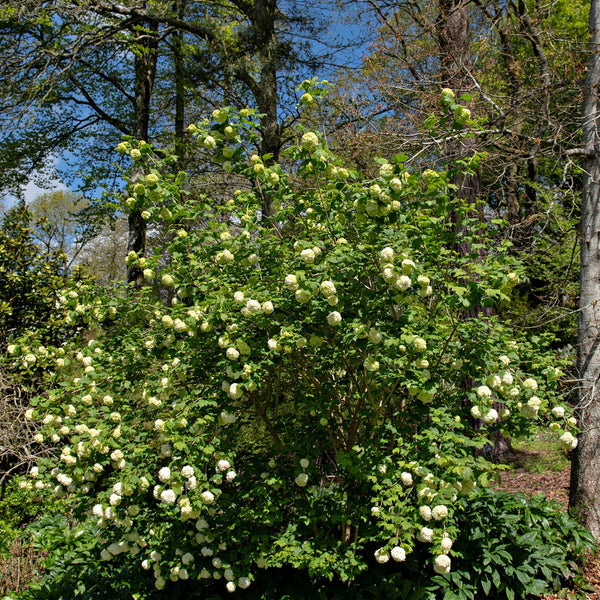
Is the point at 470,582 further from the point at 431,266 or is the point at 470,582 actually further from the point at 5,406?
the point at 5,406

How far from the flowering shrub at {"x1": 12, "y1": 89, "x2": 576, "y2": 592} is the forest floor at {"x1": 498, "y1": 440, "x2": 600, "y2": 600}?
3068 mm

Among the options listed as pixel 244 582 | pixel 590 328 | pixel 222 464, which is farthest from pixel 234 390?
pixel 590 328

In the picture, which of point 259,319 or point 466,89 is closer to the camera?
point 259,319

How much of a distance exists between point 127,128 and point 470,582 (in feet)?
38.4

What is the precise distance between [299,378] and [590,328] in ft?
8.86

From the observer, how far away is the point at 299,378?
3.88 m

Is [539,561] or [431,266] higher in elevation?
[431,266]

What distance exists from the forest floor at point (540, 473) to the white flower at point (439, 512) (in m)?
3.44

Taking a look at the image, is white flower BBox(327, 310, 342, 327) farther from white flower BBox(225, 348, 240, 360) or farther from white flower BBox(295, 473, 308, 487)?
white flower BBox(295, 473, 308, 487)

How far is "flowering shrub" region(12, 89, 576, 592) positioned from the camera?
2824mm

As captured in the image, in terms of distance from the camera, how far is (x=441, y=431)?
2988mm

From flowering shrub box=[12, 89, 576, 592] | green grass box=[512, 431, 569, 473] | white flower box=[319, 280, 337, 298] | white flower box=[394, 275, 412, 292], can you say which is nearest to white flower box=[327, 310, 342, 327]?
flowering shrub box=[12, 89, 576, 592]

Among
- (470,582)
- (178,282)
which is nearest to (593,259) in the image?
(470,582)

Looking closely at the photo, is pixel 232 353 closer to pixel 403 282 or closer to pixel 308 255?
pixel 308 255
